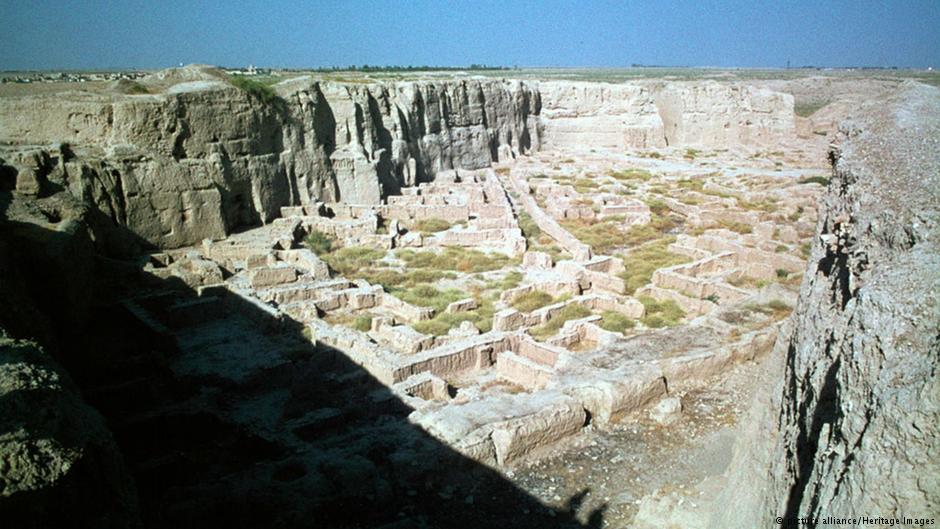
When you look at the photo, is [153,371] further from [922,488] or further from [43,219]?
[922,488]

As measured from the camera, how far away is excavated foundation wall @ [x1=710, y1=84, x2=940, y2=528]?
8.54ft

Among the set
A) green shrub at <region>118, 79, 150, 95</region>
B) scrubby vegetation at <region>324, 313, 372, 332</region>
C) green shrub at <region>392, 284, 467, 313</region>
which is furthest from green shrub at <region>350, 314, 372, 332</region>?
green shrub at <region>118, 79, 150, 95</region>

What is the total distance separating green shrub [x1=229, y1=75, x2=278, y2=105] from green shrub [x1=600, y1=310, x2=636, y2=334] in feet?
54.8

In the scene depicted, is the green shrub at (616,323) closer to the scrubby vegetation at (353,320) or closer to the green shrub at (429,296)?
the green shrub at (429,296)

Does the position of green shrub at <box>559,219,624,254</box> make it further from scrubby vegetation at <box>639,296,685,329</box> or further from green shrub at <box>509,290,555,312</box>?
scrubby vegetation at <box>639,296,685,329</box>

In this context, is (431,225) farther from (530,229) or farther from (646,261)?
(646,261)

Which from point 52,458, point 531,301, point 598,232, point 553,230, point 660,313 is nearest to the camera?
point 52,458

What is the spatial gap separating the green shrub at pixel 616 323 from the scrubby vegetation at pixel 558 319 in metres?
0.53

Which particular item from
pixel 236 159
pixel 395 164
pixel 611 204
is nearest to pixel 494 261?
pixel 611 204

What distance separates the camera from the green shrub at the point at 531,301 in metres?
14.7

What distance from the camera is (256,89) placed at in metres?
23.9

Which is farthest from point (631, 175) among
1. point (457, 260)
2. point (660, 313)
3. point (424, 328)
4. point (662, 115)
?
point (424, 328)

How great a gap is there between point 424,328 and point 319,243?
8971 mm

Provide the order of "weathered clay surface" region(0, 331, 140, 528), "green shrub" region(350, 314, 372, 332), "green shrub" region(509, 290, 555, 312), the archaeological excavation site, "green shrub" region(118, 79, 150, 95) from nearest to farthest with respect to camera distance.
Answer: "weathered clay surface" region(0, 331, 140, 528), the archaeological excavation site, "green shrub" region(350, 314, 372, 332), "green shrub" region(509, 290, 555, 312), "green shrub" region(118, 79, 150, 95)
